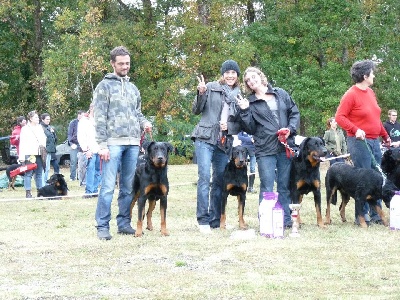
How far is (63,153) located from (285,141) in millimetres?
19497

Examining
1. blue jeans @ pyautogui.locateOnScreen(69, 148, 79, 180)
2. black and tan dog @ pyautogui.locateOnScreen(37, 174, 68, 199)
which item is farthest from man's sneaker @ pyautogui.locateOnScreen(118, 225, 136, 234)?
blue jeans @ pyautogui.locateOnScreen(69, 148, 79, 180)

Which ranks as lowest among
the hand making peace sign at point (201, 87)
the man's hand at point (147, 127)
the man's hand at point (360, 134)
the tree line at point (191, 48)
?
the man's hand at point (360, 134)

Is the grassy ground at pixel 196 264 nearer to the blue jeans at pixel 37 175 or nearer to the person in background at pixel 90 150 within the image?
the person in background at pixel 90 150

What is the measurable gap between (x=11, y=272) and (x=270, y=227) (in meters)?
2.79

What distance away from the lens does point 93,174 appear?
12555 mm

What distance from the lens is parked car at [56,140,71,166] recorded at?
84.6 feet

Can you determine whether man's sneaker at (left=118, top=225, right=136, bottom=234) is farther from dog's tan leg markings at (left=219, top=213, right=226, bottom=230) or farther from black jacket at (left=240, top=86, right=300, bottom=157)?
black jacket at (left=240, top=86, right=300, bottom=157)

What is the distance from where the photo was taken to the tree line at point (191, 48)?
1098 inches

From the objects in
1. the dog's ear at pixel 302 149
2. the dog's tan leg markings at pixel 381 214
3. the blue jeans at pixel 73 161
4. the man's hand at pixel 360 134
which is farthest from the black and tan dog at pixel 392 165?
the blue jeans at pixel 73 161

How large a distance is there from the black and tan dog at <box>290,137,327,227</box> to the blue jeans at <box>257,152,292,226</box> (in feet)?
0.44

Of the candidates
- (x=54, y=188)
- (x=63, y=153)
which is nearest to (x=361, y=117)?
(x=54, y=188)

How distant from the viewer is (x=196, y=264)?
5.65 m

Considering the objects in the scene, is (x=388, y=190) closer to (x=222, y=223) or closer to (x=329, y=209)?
(x=329, y=209)

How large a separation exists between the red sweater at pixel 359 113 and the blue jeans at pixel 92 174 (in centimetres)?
568
